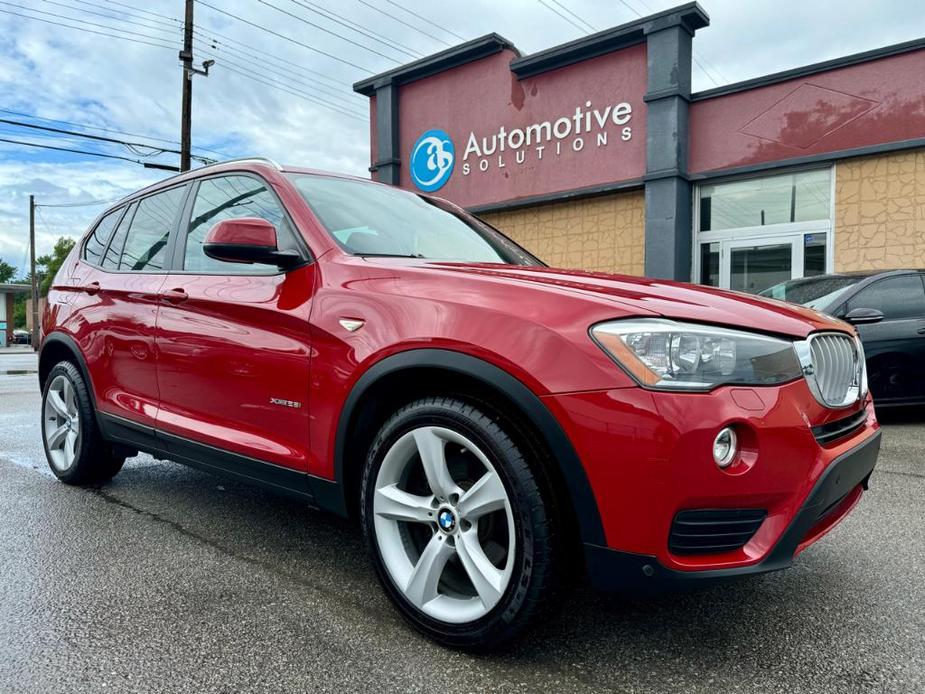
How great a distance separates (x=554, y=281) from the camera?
213cm

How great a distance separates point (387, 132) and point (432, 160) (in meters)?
1.40

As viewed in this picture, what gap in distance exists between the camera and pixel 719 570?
5.74 ft

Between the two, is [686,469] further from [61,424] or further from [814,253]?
[814,253]

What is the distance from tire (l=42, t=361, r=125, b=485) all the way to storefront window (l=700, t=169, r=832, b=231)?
10.0m

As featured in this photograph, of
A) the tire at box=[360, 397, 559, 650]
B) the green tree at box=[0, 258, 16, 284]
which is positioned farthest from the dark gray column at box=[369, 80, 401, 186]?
the green tree at box=[0, 258, 16, 284]

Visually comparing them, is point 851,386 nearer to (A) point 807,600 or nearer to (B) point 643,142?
(A) point 807,600

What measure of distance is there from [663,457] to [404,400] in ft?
2.93

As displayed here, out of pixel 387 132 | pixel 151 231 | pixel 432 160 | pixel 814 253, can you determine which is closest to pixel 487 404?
pixel 151 231

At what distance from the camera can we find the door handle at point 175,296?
299cm

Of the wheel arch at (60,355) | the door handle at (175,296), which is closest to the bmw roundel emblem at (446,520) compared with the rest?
the door handle at (175,296)

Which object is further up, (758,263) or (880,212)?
(880,212)

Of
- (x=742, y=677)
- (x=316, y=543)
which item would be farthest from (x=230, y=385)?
(x=742, y=677)

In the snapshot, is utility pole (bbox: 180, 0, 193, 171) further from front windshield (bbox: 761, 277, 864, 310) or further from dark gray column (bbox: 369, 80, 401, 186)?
front windshield (bbox: 761, 277, 864, 310)

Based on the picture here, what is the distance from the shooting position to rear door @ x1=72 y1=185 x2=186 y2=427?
3230mm
